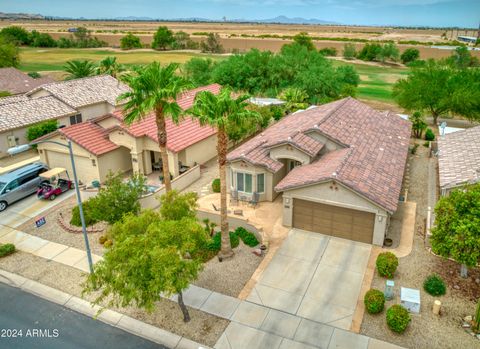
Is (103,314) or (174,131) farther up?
(174,131)

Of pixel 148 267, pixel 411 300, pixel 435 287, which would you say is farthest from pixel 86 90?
pixel 435 287

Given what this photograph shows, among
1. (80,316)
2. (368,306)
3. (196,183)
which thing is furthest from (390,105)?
(80,316)

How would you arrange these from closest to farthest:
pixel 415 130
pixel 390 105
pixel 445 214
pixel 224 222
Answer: pixel 445 214 < pixel 224 222 < pixel 415 130 < pixel 390 105

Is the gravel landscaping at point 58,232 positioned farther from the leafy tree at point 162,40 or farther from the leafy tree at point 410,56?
the leafy tree at point 162,40

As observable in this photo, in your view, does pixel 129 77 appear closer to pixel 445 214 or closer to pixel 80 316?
pixel 80 316

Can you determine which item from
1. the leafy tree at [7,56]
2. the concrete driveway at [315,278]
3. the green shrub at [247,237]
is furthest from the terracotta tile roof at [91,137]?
the leafy tree at [7,56]

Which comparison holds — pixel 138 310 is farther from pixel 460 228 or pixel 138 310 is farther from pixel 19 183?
pixel 19 183
